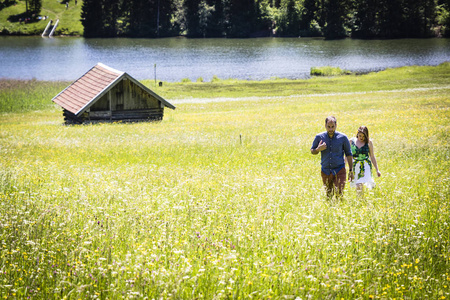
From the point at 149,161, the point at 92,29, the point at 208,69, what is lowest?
the point at 149,161

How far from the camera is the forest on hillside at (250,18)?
146 metres

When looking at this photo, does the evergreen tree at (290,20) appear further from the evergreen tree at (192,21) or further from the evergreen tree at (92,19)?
the evergreen tree at (92,19)

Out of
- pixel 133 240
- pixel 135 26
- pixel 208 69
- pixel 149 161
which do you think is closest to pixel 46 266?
pixel 133 240

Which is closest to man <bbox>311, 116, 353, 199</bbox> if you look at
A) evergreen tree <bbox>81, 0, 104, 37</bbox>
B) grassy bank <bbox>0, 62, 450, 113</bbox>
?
grassy bank <bbox>0, 62, 450, 113</bbox>

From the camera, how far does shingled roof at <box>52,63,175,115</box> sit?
31.0 metres

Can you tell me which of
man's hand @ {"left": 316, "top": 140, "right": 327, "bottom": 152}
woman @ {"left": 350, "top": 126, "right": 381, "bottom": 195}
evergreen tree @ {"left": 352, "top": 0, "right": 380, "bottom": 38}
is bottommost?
woman @ {"left": 350, "top": 126, "right": 381, "bottom": 195}

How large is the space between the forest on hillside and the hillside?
5986 mm

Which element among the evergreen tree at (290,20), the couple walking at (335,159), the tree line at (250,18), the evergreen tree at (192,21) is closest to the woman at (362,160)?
the couple walking at (335,159)

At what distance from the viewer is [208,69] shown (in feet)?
277

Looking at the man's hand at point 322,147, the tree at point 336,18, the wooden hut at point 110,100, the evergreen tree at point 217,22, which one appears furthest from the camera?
the evergreen tree at point 217,22

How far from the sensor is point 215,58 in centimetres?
10350

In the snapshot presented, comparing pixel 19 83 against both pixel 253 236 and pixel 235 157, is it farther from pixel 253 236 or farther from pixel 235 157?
pixel 253 236

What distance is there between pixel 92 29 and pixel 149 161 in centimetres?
17071

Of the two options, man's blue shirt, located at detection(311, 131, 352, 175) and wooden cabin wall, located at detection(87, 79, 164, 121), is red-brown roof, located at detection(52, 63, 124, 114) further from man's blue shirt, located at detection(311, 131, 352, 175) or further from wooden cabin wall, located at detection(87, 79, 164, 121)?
man's blue shirt, located at detection(311, 131, 352, 175)
